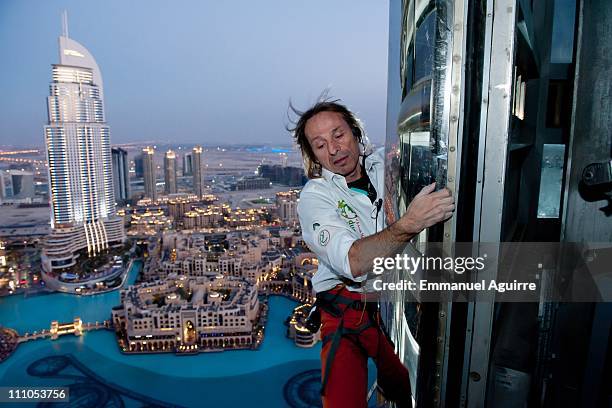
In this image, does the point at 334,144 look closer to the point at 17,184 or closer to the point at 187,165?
the point at 17,184

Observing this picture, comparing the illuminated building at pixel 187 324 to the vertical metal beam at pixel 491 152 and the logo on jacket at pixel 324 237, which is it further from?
the vertical metal beam at pixel 491 152

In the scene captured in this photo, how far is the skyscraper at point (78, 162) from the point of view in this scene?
15.2 metres

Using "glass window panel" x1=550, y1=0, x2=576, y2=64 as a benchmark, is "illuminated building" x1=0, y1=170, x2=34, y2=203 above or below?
below

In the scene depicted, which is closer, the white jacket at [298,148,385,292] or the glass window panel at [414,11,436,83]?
the glass window panel at [414,11,436,83]

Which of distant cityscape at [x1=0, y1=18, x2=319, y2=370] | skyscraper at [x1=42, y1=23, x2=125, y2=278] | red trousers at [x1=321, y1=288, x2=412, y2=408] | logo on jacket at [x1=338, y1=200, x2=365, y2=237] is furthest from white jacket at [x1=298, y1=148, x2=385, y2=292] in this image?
skyscraper at [x1=42, y1=23, x2=125, y2=278]

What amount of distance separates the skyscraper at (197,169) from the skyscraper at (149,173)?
2458mm

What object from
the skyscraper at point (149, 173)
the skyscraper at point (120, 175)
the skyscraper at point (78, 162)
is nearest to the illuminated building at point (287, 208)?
the skyscraper at point (78, 162)

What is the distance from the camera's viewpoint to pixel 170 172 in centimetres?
2236

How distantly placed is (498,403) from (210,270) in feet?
38.7

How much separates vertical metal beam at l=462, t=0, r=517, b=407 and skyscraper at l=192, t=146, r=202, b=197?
21314 mm

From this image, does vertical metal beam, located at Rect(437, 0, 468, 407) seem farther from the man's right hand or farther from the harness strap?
the harness strap

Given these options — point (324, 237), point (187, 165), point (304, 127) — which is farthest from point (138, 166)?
point (324, 237)

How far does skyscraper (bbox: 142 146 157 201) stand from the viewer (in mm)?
21656

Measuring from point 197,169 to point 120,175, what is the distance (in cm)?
415
